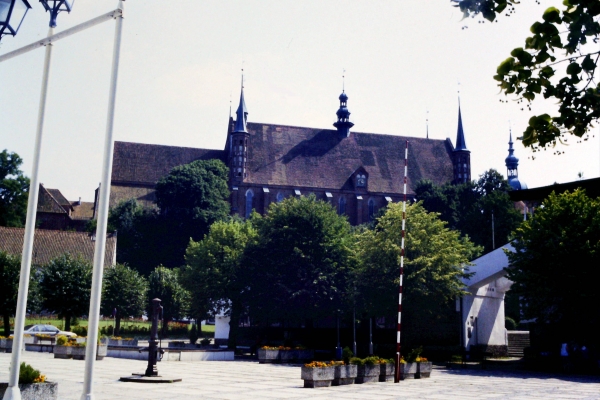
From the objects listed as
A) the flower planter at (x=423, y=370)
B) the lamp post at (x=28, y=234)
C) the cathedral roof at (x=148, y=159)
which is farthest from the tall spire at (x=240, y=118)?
the lamp post at (x=28, y=234)

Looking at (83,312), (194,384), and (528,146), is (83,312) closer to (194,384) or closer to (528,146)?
(194,384)

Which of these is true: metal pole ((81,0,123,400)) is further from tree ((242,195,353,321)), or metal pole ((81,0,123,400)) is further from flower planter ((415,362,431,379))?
tree ((242,195,353,321))

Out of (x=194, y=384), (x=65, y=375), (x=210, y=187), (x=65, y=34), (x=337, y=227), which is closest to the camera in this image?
(x=65, y=34)

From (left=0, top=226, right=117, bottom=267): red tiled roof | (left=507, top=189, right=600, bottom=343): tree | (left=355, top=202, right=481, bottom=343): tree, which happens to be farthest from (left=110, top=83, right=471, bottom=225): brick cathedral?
(left=507, top=189, right=600, bottom=343): tree

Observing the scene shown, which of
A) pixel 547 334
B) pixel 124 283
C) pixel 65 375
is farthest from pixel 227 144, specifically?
pixel 65 375

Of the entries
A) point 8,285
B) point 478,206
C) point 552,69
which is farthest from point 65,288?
point 552,69

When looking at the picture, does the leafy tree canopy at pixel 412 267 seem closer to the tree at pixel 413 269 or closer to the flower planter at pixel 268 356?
the tree at pixel 413 269

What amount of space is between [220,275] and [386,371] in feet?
82.6

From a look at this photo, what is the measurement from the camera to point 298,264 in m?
43.2

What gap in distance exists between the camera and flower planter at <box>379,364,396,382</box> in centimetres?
2275

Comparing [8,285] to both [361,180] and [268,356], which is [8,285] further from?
[361,180]

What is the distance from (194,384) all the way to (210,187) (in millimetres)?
65366

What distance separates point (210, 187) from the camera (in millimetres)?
84750

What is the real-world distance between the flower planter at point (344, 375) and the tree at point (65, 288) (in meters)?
32.1
